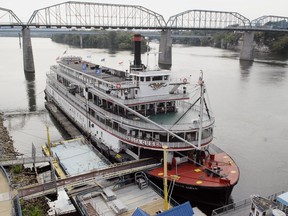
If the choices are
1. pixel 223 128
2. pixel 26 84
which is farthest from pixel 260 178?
pixel 26 84

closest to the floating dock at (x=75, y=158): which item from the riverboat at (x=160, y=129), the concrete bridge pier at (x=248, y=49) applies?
the riverboat at (x=160, y=129)

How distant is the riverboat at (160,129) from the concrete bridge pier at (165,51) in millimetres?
87369

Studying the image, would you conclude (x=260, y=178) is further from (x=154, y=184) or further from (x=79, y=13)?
(x=79, y=13)

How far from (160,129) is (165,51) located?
105056 millimetres

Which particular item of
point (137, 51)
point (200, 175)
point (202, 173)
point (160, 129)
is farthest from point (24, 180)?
point (137, 51)

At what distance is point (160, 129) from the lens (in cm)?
2750

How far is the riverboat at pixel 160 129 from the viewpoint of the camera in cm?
2545

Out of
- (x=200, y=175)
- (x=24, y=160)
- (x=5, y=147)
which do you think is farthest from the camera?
(x=5, y=147)

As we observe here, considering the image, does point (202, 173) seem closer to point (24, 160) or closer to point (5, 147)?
point (24, 160)

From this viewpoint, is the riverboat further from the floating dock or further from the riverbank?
the riverbank

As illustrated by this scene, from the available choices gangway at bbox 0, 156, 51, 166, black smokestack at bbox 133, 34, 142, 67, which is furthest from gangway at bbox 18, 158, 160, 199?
black smokestack at bbox 133, 34, 142, 67

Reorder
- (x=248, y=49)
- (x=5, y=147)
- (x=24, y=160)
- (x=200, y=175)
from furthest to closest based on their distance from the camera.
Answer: (x=248, y=49) < (x=5, y=147) < (x=24, y=160) < (x=200, y=175)

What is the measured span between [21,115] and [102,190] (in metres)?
37.1

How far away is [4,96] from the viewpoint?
6981cm
